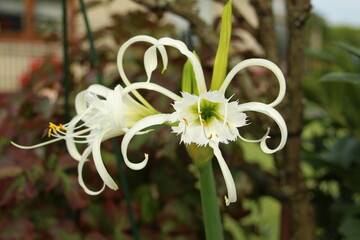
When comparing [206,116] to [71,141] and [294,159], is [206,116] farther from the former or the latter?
[294,159]

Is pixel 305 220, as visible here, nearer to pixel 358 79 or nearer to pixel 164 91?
pixel 358 79

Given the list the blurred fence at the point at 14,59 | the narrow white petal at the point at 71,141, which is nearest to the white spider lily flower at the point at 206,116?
the narrow white petal at the point at 71,141

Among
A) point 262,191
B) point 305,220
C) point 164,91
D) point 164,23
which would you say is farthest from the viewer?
point 164,23

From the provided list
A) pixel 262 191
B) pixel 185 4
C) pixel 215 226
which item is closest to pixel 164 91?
pixel 215 226

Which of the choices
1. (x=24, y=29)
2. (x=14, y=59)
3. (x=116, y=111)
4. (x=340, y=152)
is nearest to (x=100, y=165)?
(x=116, y=111)

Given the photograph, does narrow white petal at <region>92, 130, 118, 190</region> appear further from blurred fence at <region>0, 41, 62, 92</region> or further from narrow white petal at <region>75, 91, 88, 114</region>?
blurred fence at <region>0, 41, 62, 92</region>

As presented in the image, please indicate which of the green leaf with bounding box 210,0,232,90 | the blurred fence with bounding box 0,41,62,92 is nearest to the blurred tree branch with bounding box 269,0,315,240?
the green leaf with bounding box 210,0,232,90
